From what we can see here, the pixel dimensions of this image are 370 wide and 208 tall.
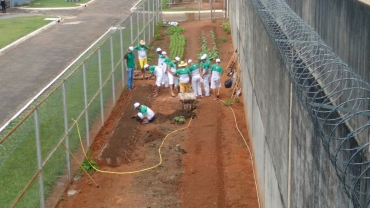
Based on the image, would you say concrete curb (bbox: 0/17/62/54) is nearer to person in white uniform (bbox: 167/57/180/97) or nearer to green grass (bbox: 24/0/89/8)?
green grass (bbox: 24/0/89/8)

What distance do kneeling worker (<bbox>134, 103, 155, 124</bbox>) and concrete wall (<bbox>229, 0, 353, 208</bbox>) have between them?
4.99 meters

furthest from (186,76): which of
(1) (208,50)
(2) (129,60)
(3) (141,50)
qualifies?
(1) (208,50)

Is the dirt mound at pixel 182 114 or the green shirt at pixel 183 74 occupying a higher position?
the green shirt at pixel 183 74

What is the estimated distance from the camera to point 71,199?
1302cm

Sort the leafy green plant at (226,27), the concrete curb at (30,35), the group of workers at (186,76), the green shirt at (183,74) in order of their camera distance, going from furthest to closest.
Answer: the leafy green plant at (226,27) < the concrete curb at (30,35) < the group of workers at (186,76) < the green shirt at (183,74)

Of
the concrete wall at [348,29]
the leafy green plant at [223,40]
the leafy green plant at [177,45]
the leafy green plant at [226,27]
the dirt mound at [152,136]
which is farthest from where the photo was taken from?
the leafy green plant at [226,27]

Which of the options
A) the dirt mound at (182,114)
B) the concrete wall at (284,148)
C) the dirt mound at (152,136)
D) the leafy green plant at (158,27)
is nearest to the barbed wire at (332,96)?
the concrete wall at (284,148)

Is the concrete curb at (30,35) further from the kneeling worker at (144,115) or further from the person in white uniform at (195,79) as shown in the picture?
the kneeling worker at (144,115)

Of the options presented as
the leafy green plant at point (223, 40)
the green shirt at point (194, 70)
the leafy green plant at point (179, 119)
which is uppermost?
the green shirt at point (194, 70)

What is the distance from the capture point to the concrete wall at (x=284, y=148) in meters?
5.52

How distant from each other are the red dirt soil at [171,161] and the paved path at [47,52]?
352cm

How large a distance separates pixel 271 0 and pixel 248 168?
12.6 feet

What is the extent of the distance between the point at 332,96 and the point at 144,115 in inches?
445

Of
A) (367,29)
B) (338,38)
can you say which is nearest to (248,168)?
(338,38)
